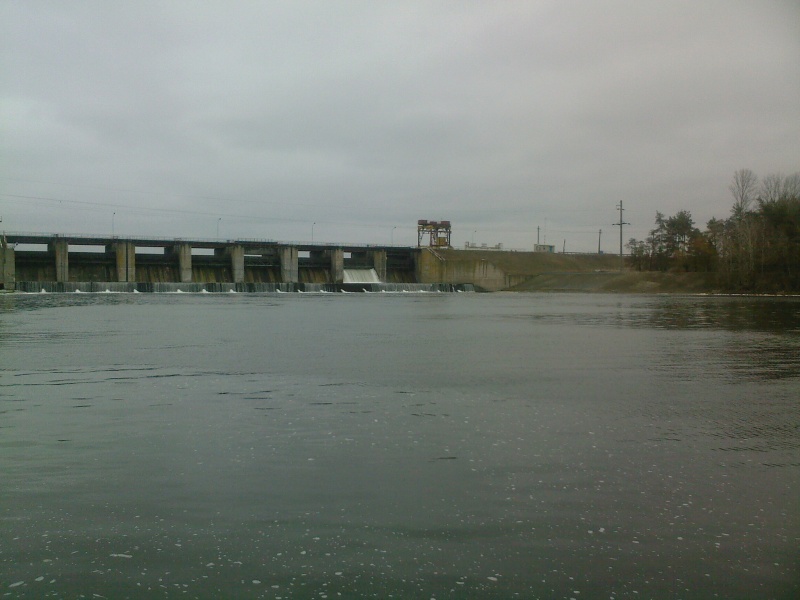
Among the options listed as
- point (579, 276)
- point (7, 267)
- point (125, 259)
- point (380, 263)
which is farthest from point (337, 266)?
point (7, 267)

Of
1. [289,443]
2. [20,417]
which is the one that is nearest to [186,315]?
[20,417]

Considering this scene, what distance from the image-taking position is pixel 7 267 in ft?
245

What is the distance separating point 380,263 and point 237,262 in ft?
79.6

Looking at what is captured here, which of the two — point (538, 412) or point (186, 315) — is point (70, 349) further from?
point (186, 315)

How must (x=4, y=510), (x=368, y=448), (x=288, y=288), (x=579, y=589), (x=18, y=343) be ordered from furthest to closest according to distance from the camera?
(x=288, y=288) → (x=18, y=343) → (x=368, y=448) → (x=4, y=510) → (x=579, y=589)

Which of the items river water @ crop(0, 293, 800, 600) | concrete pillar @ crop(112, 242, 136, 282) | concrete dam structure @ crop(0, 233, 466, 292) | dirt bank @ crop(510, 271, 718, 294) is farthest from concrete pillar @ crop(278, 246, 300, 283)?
river water @ crop(0, 293, 800, 600)

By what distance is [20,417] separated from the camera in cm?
1150

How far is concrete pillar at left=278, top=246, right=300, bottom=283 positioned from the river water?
7857 centimetres

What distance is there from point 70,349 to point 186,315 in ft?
67.2

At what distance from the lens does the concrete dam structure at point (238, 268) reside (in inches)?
3145

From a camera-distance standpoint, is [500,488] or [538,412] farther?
[538,412]

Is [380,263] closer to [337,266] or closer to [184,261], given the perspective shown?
[337,266]

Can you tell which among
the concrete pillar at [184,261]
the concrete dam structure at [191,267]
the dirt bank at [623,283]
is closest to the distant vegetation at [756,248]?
the dirt bank at [623,283]

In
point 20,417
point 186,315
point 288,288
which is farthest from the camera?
point 288,288
